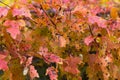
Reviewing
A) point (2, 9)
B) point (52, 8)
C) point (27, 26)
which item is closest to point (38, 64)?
point (27, 26)

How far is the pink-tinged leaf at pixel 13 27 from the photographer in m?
1.56

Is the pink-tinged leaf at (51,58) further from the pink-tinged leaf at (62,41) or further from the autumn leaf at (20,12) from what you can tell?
the autumn leaf at (20,12)

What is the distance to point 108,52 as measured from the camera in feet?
6.36

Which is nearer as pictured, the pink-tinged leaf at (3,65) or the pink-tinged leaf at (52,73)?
the pink-tinged leaf at (3,65)

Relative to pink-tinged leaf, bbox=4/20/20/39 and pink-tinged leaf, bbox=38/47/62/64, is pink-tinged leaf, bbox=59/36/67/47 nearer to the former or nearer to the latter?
pink-tinged leaf, bbox=38/47/62/64

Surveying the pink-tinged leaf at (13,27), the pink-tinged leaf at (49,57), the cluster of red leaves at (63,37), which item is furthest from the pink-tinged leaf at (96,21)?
the pink-tinged leaf at (13,27)

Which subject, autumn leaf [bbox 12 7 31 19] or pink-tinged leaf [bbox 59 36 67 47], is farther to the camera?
pink-tinged leaf [bbox 59 36 67 47]

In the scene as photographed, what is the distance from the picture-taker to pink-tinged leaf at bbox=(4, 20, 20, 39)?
1558mm

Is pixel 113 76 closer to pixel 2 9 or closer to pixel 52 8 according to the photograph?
pixel 52 8

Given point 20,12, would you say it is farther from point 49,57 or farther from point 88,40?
point 88,40

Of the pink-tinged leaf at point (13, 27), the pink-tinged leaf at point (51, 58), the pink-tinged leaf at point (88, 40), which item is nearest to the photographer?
the pink-tinged leaf at point (13, 27)

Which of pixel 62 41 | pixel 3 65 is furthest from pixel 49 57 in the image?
pixel 3 65

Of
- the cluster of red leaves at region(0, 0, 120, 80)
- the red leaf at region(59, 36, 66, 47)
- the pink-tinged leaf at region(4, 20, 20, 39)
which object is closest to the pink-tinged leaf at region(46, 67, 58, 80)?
the cluster of red leaves at region(0, 0, 120, 80)

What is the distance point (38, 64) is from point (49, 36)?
284 millimetres
